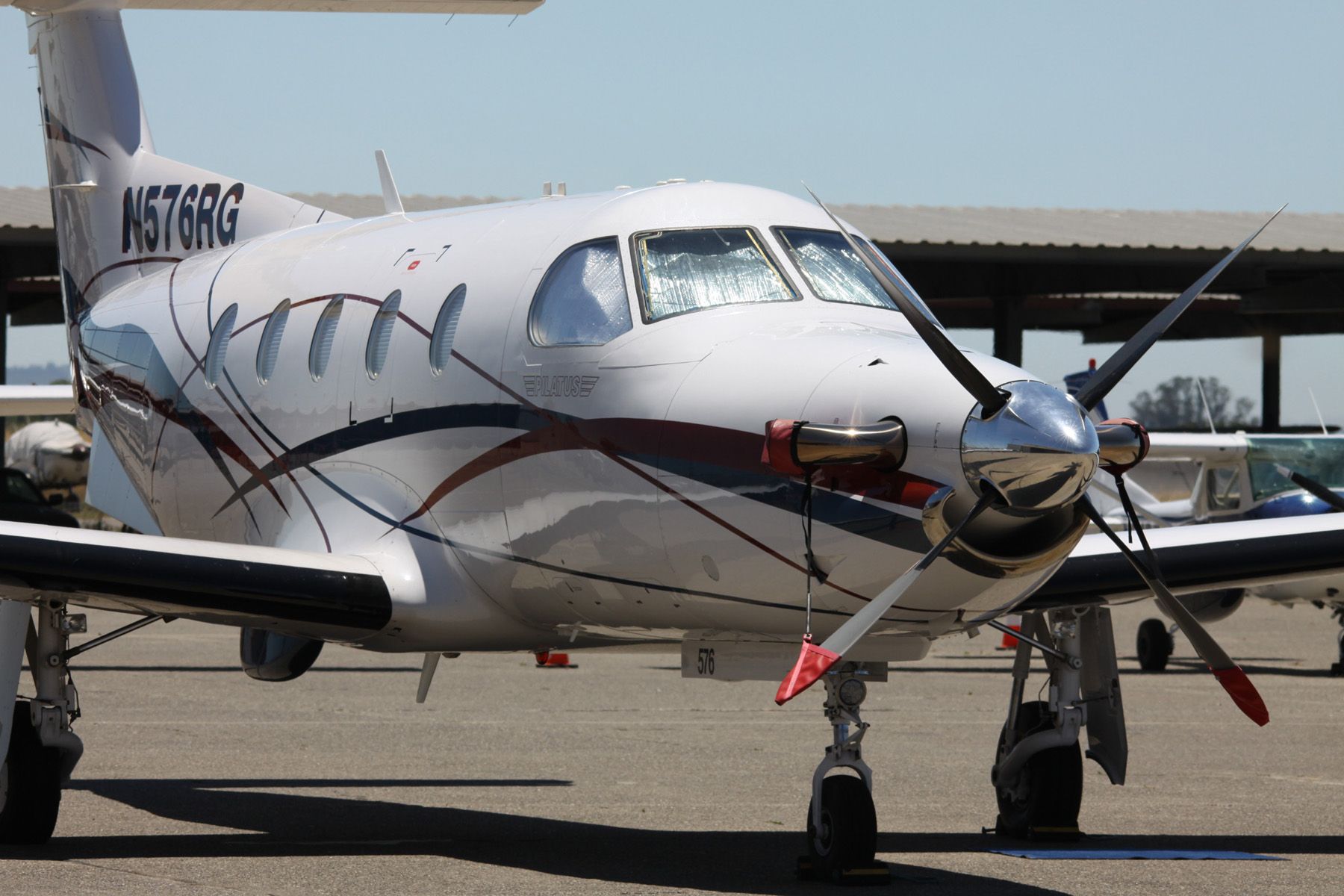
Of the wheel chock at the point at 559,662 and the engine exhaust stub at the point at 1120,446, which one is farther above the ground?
the engine exhaust stub at the point at 1120,446

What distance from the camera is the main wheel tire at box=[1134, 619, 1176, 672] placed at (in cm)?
2156

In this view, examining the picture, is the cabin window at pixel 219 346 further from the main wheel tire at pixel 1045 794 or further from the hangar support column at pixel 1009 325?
the hangar support column at pixel 1009 325

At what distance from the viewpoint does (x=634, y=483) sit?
7.94 m

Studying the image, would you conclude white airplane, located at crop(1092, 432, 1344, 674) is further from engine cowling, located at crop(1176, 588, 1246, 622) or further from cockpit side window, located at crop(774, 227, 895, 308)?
cockpit side window, located at crop(774, 227, 895, 308)

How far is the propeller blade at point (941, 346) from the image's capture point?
6680mm

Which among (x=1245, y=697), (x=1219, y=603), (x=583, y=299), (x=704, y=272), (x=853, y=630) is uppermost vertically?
(x=704, y=272)

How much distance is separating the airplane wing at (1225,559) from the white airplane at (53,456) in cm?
5706

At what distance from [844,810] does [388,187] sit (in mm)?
6795

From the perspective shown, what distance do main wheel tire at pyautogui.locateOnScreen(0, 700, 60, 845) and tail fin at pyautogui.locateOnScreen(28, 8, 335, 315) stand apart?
18.1 feet

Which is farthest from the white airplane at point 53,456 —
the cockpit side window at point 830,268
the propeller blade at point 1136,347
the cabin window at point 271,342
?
the propeller blade at point 1136,347

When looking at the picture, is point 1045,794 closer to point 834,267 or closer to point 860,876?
point 860,876

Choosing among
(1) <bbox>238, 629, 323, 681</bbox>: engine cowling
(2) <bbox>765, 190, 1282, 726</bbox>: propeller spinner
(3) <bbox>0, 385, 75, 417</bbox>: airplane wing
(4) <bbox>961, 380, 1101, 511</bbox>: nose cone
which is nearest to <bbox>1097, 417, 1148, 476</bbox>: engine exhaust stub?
(2) <bbox>765, 190, 1282, 726</bbox>: propeller spinner

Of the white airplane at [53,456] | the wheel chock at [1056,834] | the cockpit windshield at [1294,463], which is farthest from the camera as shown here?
the white airplane at [53,456]

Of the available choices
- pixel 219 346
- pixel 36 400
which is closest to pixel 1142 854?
pixel 219 346
